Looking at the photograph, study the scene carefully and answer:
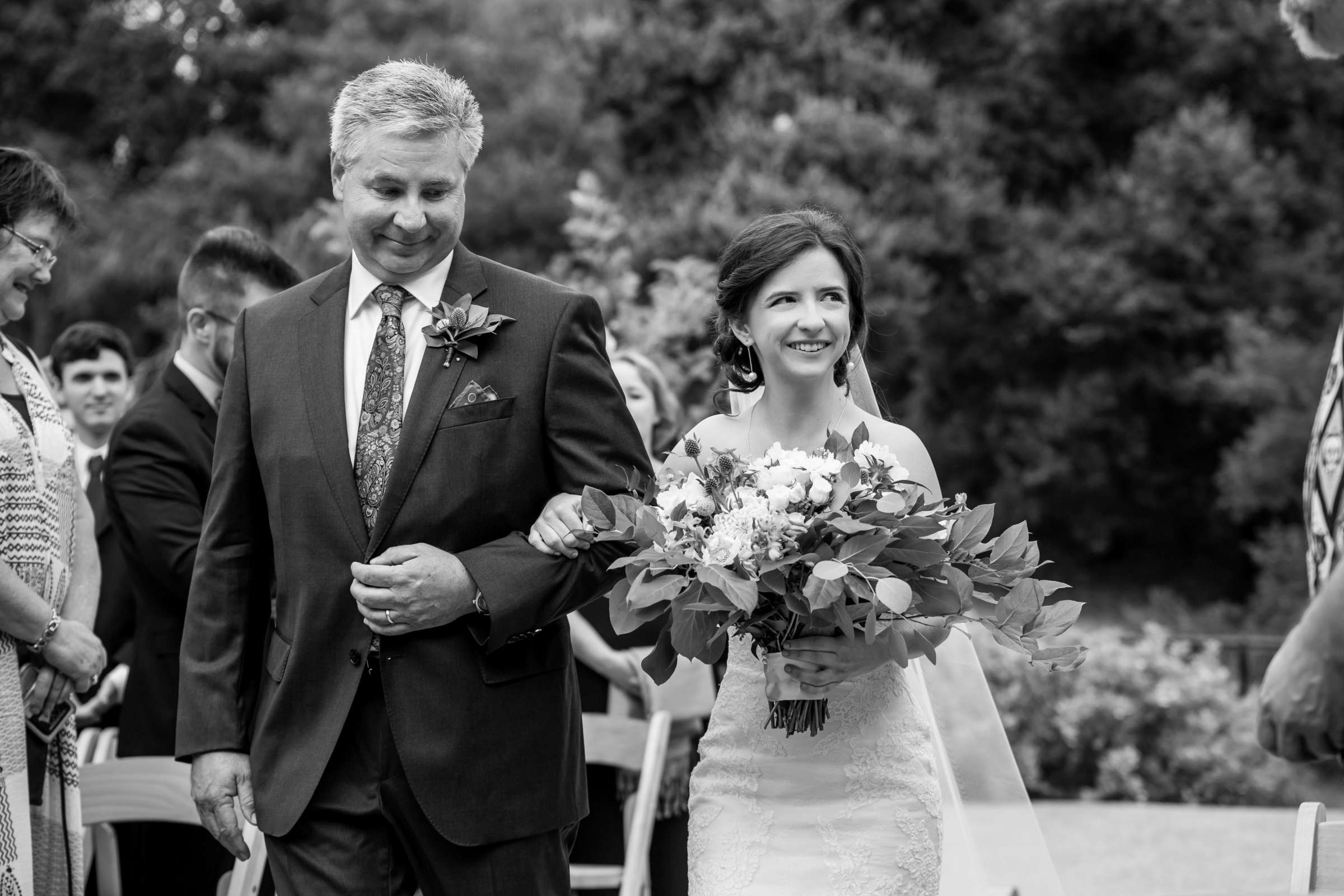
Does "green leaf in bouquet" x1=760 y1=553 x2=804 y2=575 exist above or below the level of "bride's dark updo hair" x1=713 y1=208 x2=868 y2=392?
below

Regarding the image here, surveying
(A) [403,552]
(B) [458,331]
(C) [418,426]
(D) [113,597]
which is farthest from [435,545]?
(D) [113,597]

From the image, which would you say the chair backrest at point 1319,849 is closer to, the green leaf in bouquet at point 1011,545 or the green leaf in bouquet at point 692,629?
the green leaf in bouquet at point 1011,545

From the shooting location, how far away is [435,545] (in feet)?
10.8

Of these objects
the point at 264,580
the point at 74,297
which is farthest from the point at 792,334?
the point at 74,297

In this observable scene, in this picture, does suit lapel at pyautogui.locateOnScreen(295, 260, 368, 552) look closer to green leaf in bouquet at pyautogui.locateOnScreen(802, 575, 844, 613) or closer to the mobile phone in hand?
green leaf in bouquet at pyautogui.locateOnScreen(802, 575, 844, 613)

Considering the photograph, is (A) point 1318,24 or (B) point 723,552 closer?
(A) point 1318,24

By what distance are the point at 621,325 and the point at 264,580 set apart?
477 centimetres

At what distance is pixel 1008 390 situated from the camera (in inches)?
711

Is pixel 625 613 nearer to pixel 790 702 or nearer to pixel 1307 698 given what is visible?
pixel 790 702

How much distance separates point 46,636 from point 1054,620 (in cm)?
246

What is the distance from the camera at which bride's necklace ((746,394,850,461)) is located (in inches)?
158

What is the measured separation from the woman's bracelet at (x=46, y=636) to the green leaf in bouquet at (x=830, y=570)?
1959mm

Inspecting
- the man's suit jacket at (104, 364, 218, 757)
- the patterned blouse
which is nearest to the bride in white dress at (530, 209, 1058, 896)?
the patterned blouse

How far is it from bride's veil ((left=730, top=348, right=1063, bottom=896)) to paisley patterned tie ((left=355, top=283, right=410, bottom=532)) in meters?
1.21
